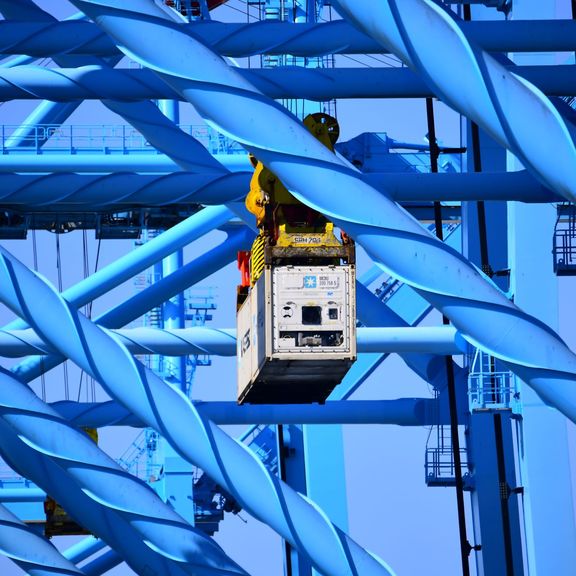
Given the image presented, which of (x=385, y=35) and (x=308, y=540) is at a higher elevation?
(x=385, y=35)

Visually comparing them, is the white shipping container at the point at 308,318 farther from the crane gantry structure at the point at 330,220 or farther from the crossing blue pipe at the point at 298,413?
the crossing blue pipe at the point at 298,413

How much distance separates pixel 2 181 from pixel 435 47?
7.80m

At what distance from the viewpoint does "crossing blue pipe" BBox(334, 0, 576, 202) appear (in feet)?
43.3

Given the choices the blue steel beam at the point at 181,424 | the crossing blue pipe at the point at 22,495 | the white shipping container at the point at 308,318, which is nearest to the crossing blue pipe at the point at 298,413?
the white shipping container at the point at 308,318

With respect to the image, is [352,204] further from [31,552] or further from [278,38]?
[278,38]

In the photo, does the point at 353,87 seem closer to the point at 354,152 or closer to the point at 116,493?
the point at 116,493

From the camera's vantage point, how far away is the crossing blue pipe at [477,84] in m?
13.2

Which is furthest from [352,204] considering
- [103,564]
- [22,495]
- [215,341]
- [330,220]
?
[103,564]

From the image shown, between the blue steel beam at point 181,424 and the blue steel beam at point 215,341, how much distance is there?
776cm

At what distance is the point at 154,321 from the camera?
39938 mm

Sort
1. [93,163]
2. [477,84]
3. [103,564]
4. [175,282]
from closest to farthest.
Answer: [477,84], [93,163], [175,282], [103,564]

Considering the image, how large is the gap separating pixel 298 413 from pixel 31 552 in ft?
31.6

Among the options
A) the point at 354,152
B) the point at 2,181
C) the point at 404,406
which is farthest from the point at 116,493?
the point at 354,152

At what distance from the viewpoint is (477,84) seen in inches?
520
